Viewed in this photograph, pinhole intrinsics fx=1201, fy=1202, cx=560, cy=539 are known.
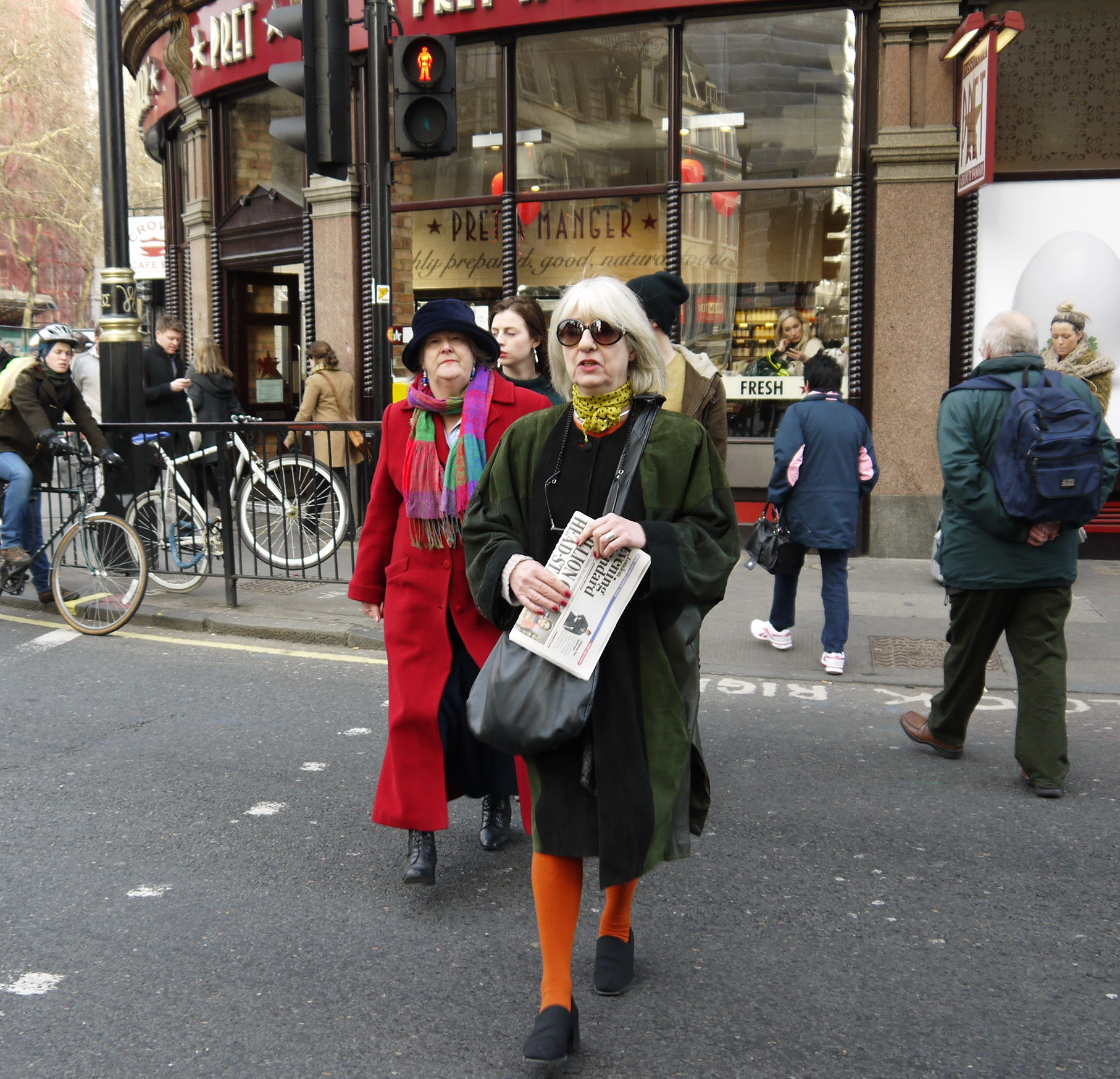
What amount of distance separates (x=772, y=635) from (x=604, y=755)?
14.9 feet

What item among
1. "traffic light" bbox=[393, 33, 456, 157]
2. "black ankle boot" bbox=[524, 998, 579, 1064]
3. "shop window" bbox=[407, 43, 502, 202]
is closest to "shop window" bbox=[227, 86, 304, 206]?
"shop window" bbox=[407, 43, 502, 202]

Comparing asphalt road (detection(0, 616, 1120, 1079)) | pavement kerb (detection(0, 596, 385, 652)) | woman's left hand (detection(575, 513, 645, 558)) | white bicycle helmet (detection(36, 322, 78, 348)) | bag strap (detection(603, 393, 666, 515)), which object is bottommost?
asphalt road (detection(0, 616, 1120, 1079))

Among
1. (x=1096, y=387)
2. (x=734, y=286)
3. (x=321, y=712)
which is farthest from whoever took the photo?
(x=734, y=286)

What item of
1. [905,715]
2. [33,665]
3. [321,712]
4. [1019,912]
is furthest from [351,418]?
[1019,912]

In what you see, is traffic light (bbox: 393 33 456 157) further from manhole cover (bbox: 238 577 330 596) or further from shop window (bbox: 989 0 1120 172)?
shop window (bbox: 989 0 1120 172)

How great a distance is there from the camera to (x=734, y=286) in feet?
35.3

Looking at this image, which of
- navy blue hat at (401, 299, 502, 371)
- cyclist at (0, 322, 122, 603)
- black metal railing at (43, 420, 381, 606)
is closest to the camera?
navy blue hat at (401, 299, 502, 371)

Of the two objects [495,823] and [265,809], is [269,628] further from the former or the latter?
[495,823]

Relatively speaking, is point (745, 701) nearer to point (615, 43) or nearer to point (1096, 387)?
point (1096, 387)

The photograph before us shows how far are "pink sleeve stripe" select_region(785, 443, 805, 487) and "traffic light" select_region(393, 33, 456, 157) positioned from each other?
302cm

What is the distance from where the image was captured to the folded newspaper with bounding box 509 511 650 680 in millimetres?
2746

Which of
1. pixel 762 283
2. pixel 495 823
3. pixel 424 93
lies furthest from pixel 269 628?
pixel 762 283

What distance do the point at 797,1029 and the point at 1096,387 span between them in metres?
6.47

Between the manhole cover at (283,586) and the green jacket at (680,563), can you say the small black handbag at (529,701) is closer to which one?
the green jacket at (680,563)
